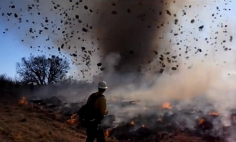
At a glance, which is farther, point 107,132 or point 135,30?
point 135,30

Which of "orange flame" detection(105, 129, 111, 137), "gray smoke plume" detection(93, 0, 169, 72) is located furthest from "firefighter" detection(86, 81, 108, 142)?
"gray smoke plume" detection(93, 0, 169, 72)

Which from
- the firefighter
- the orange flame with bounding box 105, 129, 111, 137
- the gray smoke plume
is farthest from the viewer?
the gray smoke plume

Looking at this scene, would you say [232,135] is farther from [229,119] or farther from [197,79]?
[197,79]

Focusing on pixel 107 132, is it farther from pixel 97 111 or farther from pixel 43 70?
pixel 43 70

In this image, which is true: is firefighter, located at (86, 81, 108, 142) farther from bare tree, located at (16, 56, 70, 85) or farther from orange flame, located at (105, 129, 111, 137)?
bare tree, located at (16, 56, 70, 85)

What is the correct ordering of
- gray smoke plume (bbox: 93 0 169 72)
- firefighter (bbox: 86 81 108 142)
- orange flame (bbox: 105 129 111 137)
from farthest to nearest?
gray smoke plume (bbox: 93 0 169 72) < orange flame (bbox: 105 129 111 137) < firefighter (bbox: 86 81 108 142)

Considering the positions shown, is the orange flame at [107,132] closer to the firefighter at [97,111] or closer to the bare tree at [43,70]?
the firefighter at [97,111]

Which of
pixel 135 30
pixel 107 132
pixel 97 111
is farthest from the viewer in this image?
pixel 135 30

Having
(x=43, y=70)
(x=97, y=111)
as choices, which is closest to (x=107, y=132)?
(x=97, y=111)

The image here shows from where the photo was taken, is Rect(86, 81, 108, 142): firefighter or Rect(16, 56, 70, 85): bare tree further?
Rect(16, 56, 70, 85): bare tree

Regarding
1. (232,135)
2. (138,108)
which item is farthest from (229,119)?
(138,108)

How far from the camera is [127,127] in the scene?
14547 mm

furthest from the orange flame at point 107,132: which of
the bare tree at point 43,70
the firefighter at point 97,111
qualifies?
the bare tree at point 43,70

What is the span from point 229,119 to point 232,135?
1667mm
